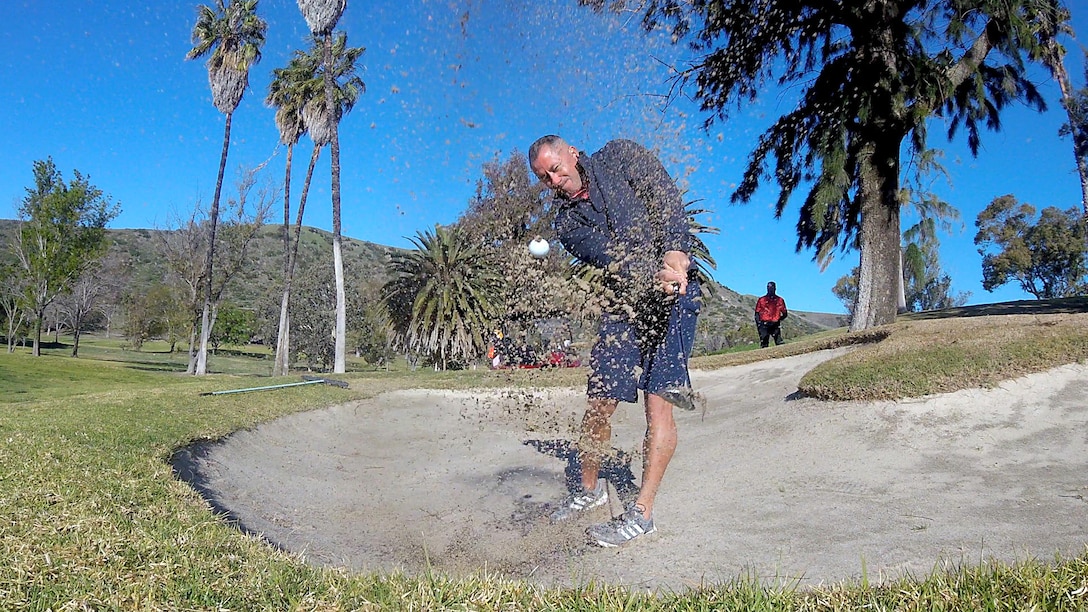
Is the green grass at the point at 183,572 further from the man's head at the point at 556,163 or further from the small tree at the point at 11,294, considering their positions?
the small tree at the point at 11,294

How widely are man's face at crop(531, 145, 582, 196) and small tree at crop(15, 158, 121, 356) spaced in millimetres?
34117

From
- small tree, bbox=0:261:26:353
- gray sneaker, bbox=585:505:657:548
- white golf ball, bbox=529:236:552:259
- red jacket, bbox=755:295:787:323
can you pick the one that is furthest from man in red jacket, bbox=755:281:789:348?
small tree, bbox=0:261:26:353

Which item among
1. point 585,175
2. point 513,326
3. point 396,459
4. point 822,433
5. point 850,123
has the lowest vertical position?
point 396,459

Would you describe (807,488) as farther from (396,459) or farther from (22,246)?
(22,246)

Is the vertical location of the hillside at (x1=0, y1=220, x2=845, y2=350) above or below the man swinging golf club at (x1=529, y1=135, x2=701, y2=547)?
above

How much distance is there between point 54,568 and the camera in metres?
2.23

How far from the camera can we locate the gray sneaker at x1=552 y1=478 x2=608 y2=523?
392cm

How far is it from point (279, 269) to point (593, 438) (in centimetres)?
5810

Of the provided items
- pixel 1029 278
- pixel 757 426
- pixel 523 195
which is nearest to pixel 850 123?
pixel 757 426

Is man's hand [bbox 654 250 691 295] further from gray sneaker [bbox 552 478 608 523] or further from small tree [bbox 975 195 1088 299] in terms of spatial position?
small tree [bbox 975 195 1088 299]

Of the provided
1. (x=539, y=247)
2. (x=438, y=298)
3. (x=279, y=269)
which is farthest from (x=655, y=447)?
Answer: (x=279, y=269)

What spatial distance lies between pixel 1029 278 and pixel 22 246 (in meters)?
55.0

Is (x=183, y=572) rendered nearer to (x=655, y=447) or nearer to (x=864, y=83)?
(x=655, y=447)

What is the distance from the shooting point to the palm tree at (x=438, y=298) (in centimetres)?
2188
